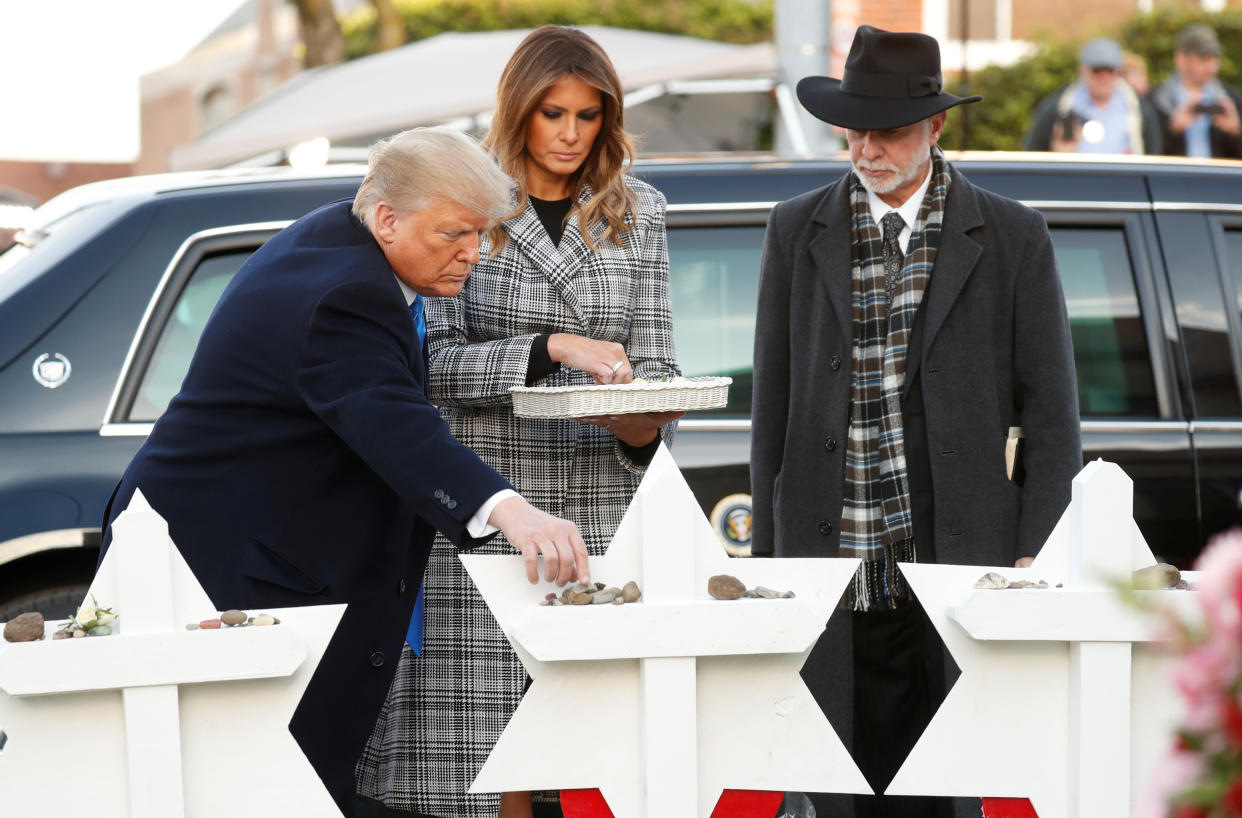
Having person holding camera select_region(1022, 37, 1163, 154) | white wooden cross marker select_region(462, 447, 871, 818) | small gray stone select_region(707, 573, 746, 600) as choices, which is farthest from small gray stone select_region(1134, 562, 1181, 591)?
person holding camera select_region(1022, 37, 1163, 154)

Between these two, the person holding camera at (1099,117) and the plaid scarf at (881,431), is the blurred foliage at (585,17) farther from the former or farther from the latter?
the plaid scarf at (881,431)

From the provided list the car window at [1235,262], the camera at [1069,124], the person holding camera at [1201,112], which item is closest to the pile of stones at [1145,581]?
the car window at [1235,262]

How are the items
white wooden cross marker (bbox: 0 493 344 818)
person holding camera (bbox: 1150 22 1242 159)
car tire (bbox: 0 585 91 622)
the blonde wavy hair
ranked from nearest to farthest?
white wooden cross marker (bbox: 0 493 344 818) < the blonde wavy hair < car tire (bbox: 0 585 91 622) < person holding camera (bbox: 1150 22 1242 159)

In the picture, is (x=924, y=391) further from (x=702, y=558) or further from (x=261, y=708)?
(x=261, y=708)

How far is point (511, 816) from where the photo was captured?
10.7 ft

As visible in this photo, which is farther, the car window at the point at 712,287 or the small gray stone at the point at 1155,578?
the car window at the point at 712,287

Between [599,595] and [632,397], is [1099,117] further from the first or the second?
[599,595]

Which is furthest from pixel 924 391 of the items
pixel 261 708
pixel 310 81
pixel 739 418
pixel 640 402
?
pixel 310 81

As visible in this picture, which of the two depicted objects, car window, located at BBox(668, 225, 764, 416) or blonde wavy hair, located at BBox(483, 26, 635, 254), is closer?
blonde wavy hair, located at BBox(483, 26, 635, 254)

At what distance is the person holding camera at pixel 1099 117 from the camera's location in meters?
8.38

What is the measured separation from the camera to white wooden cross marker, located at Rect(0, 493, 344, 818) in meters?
2.05

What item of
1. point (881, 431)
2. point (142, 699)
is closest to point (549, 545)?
point (142, 699)

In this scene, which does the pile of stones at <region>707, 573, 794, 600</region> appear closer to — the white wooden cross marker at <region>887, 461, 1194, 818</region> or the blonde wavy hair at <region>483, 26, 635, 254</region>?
the white wooden cross marker at <region>887, 461, 1194, 818</region>

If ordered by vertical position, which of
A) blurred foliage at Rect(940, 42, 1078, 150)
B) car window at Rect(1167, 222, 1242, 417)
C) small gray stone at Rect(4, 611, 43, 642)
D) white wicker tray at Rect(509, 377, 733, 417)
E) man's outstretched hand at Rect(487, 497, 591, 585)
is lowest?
small gray stone at Rect(4, 611, 43, 642)
